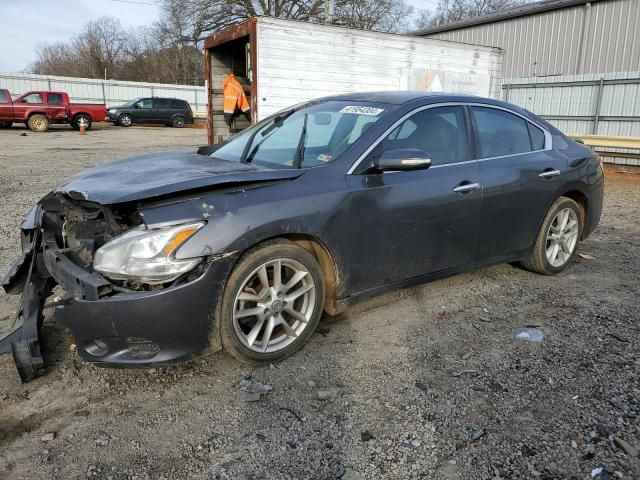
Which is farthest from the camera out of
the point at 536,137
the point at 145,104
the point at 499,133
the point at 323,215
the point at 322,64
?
the point at 145,104

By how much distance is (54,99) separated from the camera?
83.2ft

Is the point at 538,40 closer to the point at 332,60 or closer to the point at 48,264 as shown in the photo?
the point at 332,60

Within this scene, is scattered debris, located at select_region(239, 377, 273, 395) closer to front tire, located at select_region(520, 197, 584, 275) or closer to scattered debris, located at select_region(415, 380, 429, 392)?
scattered debris, located at select_region(415, 380, 429, 392)

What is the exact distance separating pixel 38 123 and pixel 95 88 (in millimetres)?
11562

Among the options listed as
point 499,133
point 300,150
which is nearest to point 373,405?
point 300,150

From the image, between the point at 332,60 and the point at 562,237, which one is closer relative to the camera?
the point at 562,237

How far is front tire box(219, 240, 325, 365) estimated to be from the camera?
2.92 metres

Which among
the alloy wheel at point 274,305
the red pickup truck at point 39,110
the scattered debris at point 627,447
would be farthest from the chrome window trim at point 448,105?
the red pickup truck at point 39,110

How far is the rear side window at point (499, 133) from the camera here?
4.09 metres

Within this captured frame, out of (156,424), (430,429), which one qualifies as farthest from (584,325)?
(156,424)

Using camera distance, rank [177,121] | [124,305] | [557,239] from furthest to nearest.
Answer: [177,121], [557,239], [124,305]

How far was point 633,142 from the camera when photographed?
485 inches

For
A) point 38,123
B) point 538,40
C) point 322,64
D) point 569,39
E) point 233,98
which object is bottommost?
point 38,123

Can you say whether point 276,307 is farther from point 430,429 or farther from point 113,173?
point 113,173
